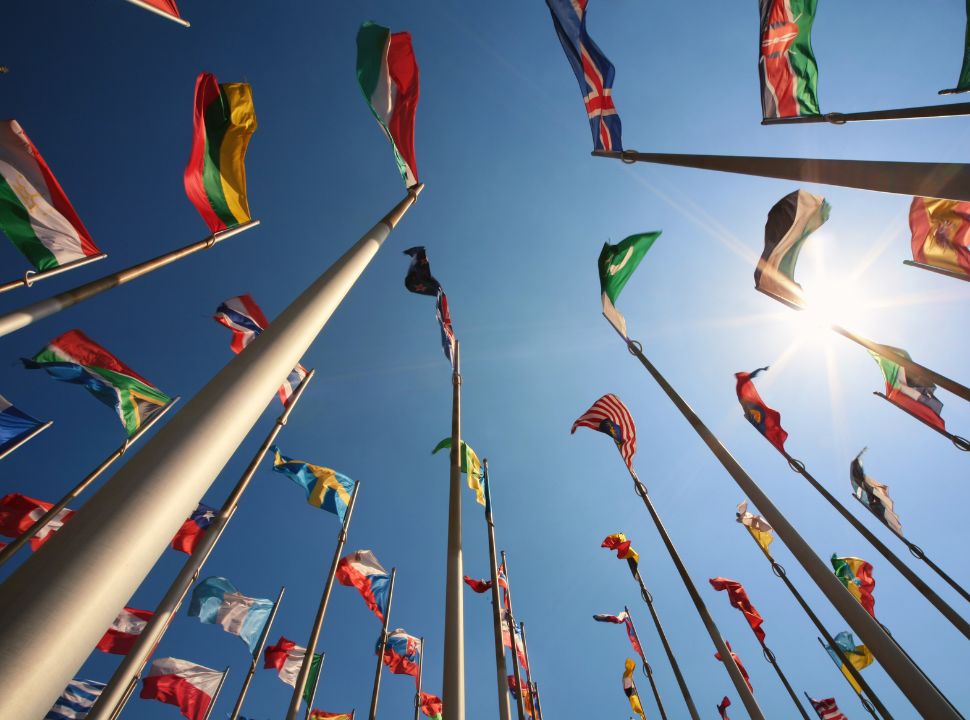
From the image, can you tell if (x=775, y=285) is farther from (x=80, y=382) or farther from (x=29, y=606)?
(x=80, y=382)

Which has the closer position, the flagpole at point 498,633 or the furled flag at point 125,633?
the flagpole at point 498,633

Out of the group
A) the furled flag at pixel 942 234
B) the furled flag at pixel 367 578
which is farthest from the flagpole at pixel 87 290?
the furled flag at pixel 942 234

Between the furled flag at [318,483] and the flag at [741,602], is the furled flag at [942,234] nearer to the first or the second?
the flag at [741,602]

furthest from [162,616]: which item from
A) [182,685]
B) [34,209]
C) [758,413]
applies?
[758,413]

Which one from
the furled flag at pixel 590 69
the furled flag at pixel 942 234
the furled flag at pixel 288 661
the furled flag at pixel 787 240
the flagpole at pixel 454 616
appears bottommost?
the flagpole at pixel 454 616

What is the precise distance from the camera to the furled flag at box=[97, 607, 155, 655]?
38.0 ft

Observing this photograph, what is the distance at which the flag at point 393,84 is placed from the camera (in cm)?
691

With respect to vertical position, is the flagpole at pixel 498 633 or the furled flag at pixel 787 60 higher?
the furled flag at pixel 787 60

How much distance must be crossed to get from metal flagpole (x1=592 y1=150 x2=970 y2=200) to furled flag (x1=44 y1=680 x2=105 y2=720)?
61.5 ft

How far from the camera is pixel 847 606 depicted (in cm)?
540

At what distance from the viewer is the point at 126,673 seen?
7.23m

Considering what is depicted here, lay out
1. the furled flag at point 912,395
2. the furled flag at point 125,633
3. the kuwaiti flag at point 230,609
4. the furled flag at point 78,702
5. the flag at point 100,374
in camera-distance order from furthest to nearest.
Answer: the kuwaiti flag at point 230,609 → the furled flag at point 78,702 → the furled flag at point 125,633 → the furled flag at point 912,395 → the flag at point 100,374

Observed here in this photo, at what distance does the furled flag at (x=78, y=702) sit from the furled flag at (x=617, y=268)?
1681cm

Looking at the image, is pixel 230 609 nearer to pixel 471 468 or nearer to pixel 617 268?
pixel 471 468
